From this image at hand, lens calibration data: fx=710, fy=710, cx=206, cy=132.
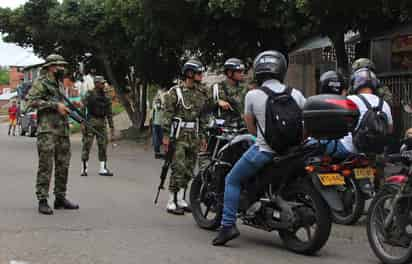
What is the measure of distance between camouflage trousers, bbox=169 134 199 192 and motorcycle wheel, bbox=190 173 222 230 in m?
0.73

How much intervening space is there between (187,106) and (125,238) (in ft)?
7.03

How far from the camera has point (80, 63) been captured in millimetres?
29984

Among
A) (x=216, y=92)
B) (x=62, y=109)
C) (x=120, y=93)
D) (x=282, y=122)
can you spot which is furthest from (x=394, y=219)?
(x=120, y=93)

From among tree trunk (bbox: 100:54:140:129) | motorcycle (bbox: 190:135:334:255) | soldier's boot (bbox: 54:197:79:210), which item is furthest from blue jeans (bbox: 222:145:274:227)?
tree trunk (bbox: 100:54:140:129)

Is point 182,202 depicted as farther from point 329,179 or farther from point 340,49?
point 340,49

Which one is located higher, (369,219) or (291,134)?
(291,134)

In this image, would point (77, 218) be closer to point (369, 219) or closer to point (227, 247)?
point (227, 247)

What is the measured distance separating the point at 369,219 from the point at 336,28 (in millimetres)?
9368

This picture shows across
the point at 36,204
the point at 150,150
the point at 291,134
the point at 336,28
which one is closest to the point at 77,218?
the point at 36,204

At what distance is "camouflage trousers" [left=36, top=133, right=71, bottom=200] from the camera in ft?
28.3

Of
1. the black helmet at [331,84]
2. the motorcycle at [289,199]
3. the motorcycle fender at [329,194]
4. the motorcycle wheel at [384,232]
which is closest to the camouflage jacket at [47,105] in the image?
the motorcycle at [289,199]

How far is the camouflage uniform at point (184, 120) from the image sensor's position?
8.67m

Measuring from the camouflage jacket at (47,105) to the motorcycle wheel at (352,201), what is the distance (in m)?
3.46

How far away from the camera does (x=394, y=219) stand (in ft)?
19.6
